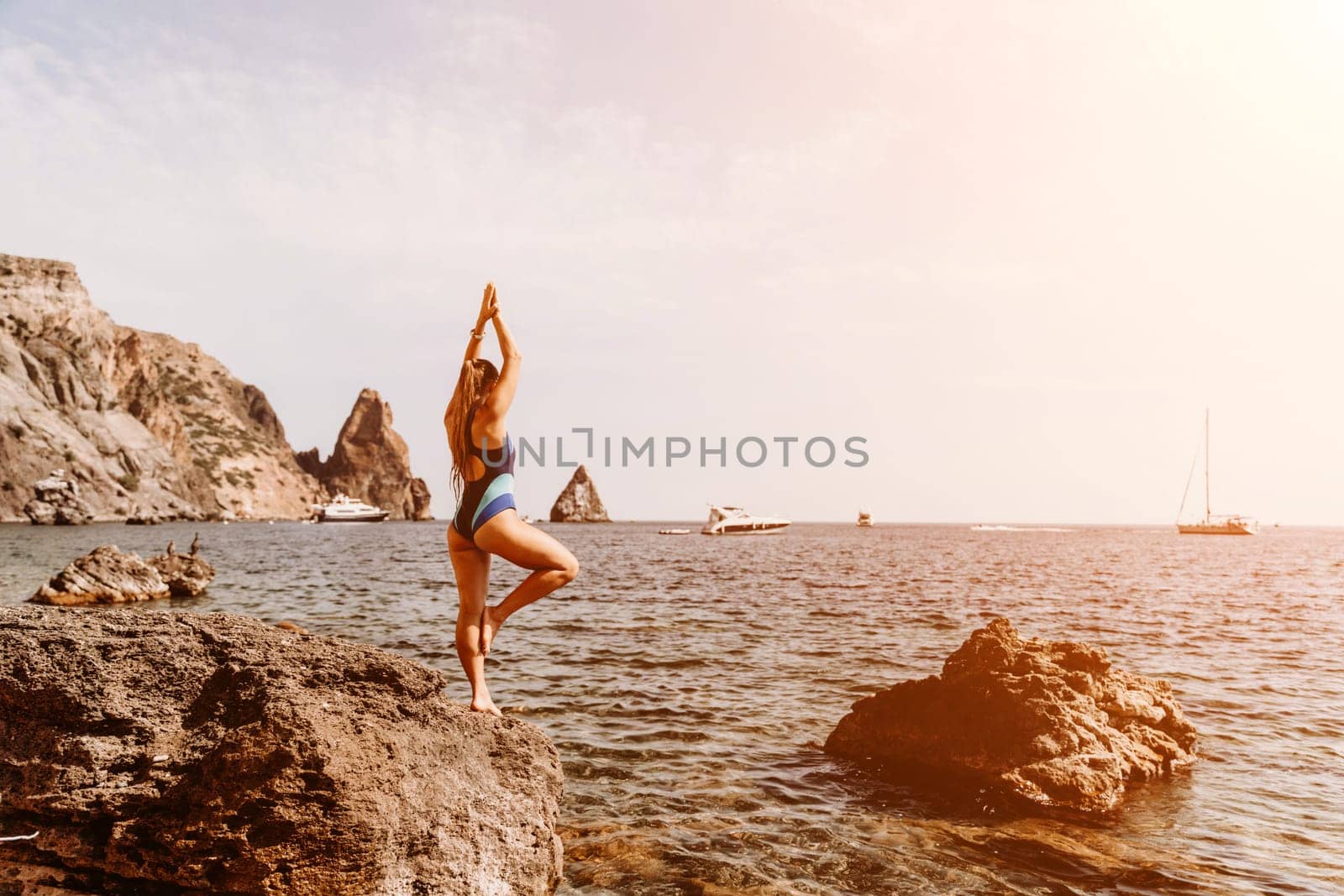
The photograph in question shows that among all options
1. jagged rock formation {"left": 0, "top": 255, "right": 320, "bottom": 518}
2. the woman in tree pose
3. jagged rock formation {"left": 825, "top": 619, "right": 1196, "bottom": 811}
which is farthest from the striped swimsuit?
jagged rock formation {"left": 0, "top": 255, "right": 320, "bottom": 518}

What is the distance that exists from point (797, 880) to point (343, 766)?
3.34 meters

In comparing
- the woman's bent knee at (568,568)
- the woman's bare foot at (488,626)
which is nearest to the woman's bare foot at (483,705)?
A: the woman's bare foot at (488,626)

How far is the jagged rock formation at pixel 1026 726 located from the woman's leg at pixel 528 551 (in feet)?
16.0

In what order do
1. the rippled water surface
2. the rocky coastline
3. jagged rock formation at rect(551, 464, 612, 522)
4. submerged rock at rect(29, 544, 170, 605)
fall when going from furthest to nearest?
jagged rock formation at rect(551, 464, 612, 522), the rocky coastline, submerged rock at rect(29, 544, 170, 605), the rippled water surface

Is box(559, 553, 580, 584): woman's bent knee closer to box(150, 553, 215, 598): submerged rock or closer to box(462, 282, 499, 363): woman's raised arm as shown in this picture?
box(462, 282, 499, 363): woman's raised arm

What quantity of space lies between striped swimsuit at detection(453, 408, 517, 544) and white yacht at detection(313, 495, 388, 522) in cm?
16198

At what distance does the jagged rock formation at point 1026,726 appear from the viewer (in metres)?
7.71

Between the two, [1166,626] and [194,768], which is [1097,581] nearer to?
[1166,626]

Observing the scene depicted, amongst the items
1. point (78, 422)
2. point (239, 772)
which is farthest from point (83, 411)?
point (239, 772)

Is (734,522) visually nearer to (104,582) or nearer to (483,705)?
(104,582)

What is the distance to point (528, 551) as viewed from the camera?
5574mm

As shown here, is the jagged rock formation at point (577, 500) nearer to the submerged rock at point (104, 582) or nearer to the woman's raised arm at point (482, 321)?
the submerged rock at point (104, 582)

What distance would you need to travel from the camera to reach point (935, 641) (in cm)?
1684

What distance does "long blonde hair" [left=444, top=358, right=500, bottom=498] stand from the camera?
5.75m
